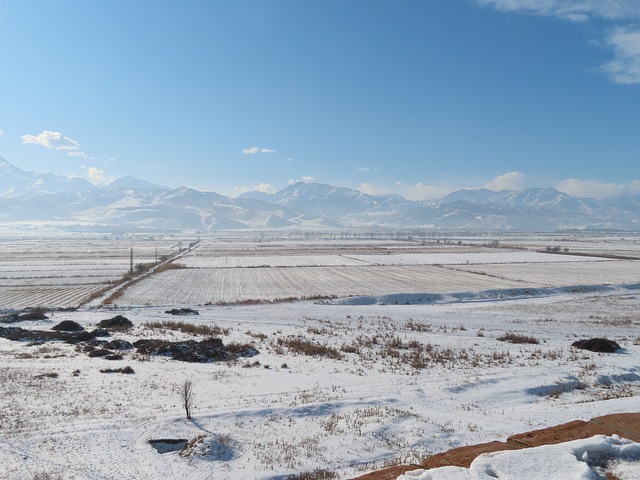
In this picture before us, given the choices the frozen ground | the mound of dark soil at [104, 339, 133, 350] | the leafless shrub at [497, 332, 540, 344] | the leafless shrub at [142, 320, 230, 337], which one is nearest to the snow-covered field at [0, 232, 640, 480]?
the frozen ground

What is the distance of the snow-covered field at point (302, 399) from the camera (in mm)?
9312

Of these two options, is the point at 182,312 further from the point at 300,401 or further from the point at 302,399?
the point at 300,401

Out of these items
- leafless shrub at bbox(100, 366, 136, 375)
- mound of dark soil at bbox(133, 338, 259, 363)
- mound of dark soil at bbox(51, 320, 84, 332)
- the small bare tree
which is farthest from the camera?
mound of dark soil at bbox(51, 320, 84, 332)

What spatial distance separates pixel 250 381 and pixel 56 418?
5.95 meters

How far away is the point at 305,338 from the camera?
79.8ft

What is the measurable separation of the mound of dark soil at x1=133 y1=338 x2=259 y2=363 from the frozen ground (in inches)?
29.4

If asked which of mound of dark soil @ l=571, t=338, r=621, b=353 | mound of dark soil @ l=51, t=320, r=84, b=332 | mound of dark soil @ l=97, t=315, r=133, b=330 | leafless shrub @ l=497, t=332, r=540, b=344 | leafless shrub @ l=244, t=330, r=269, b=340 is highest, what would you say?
mound of dark soil @ l=571, t=338, r=621, b=353

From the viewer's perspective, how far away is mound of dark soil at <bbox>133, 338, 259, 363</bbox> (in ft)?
63.0

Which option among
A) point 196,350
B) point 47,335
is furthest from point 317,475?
point 47,335

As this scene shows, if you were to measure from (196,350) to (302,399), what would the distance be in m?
8.22

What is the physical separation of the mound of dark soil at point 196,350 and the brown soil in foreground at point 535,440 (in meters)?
14.5

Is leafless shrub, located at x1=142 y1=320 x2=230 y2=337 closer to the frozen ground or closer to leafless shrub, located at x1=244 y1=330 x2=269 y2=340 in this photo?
leafless shrub, located at x1=244 y1=330 x2=269 y2=340

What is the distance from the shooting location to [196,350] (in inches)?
778

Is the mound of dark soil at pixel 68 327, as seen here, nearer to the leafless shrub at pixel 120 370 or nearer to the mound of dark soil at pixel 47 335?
the mound of dark soil at pixel 47 335
